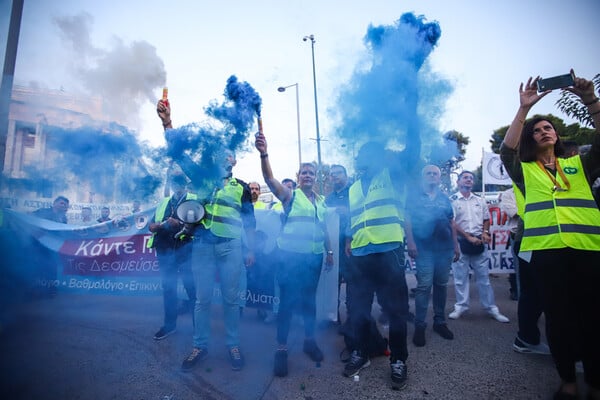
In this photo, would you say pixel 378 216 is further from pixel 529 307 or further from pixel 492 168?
pixel 492 168

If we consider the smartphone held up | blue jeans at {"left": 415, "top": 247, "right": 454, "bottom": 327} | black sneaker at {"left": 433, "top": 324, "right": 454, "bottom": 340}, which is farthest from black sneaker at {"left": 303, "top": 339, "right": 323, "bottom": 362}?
the smartphone held up

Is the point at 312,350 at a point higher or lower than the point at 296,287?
lower

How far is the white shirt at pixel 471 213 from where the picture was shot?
4.56 m

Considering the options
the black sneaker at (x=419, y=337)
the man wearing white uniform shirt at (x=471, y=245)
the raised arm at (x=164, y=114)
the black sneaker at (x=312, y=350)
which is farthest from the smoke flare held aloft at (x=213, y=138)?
the man wearing white uniform shirt at (x=471, y=245)

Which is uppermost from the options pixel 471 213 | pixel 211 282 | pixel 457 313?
pixel 471 213

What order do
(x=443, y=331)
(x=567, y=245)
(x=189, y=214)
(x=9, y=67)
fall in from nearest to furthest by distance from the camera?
(x=567, y=245)
(x=189, y=214)
(x=9, y=67)
(x=443, y=331)

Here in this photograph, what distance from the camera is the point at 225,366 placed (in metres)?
3.21

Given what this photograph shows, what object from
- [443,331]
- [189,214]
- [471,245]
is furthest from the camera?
[471,245]

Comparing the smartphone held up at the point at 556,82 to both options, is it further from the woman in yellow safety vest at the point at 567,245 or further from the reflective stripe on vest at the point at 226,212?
the reflective stripe on vest at the point at 226,212

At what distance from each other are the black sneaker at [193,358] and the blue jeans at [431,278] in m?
2.53

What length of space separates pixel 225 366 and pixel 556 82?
3.99 metres

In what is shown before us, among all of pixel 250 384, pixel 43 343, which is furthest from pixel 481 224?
pixel 43 343

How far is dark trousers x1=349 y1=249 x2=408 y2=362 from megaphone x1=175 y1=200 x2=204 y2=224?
169 cm

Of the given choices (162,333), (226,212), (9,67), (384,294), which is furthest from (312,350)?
(9,67)
